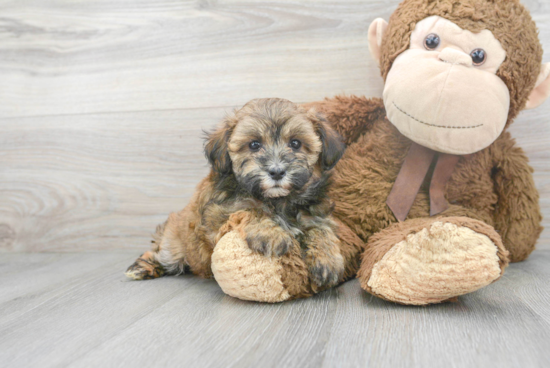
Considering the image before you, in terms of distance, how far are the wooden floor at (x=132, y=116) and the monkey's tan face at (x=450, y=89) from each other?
0.59m

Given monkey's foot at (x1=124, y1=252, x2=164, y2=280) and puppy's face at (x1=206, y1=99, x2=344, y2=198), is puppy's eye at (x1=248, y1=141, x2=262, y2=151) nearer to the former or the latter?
puppy's face at (x1=206, y1=99, x2=344, y2=198)

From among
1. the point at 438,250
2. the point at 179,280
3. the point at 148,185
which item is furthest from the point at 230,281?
the point at 148,185

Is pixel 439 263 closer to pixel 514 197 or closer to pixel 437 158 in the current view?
pixel 437 158

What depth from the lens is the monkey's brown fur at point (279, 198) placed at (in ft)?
4.79

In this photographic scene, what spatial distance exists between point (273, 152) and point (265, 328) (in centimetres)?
59

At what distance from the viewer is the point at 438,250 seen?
1320 mm

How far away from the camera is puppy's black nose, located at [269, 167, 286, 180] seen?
1.43 meters

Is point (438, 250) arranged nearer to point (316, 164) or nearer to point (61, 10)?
point (316, 164)

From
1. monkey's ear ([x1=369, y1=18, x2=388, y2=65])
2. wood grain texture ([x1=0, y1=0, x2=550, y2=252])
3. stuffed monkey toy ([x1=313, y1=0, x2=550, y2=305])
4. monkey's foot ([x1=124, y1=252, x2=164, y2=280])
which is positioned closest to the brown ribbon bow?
stuffed monkey toy ([x1=313, y1=0, x2=550, y2=305])

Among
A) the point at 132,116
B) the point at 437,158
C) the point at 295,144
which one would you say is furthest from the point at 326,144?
the point at 132,116

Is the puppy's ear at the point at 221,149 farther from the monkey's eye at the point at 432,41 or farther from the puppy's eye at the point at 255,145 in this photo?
the monkey's eye at the point at 432,41

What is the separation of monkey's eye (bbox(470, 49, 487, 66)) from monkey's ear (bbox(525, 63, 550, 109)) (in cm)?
35

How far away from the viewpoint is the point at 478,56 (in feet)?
5.19

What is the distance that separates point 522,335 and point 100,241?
2247 mm
